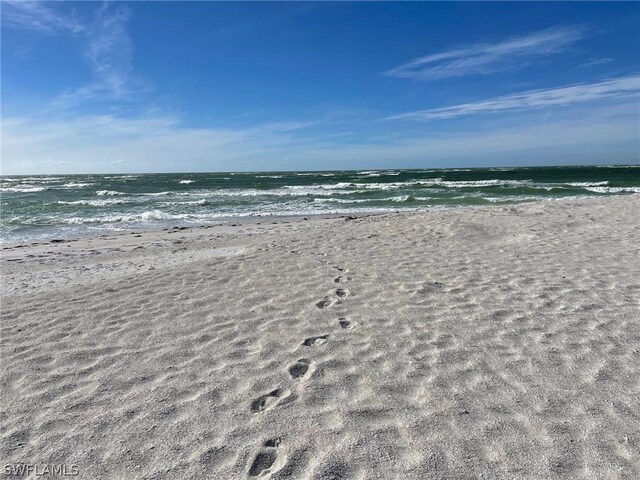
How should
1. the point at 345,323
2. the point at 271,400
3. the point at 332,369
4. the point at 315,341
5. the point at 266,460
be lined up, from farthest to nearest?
the point at 345,323, the point at 315,341, the point at 332,369, the point at 271,400, the point at 266,460

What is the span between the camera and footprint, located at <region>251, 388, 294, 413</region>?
299cm

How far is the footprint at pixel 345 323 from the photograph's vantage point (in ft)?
14.4

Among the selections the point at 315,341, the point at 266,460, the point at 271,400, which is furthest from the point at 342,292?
the point at 266,460

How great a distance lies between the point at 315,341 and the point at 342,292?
5.02ft

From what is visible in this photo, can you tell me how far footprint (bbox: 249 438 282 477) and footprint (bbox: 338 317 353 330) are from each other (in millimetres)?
1832

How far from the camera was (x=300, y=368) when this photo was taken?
11.6ft

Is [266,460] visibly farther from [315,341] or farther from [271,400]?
[315,341]

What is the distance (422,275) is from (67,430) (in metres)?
4.69

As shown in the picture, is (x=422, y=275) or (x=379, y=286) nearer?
(x=379, y=286)

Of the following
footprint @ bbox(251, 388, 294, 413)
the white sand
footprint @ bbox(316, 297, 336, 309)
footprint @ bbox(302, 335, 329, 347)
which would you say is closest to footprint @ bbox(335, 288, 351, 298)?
the white sand

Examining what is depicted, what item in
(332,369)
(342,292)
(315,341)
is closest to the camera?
(332,369)

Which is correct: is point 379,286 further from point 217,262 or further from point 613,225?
point 613,225

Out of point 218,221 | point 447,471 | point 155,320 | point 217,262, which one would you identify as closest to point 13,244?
point 218,221

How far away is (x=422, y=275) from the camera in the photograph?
616 centimetres
